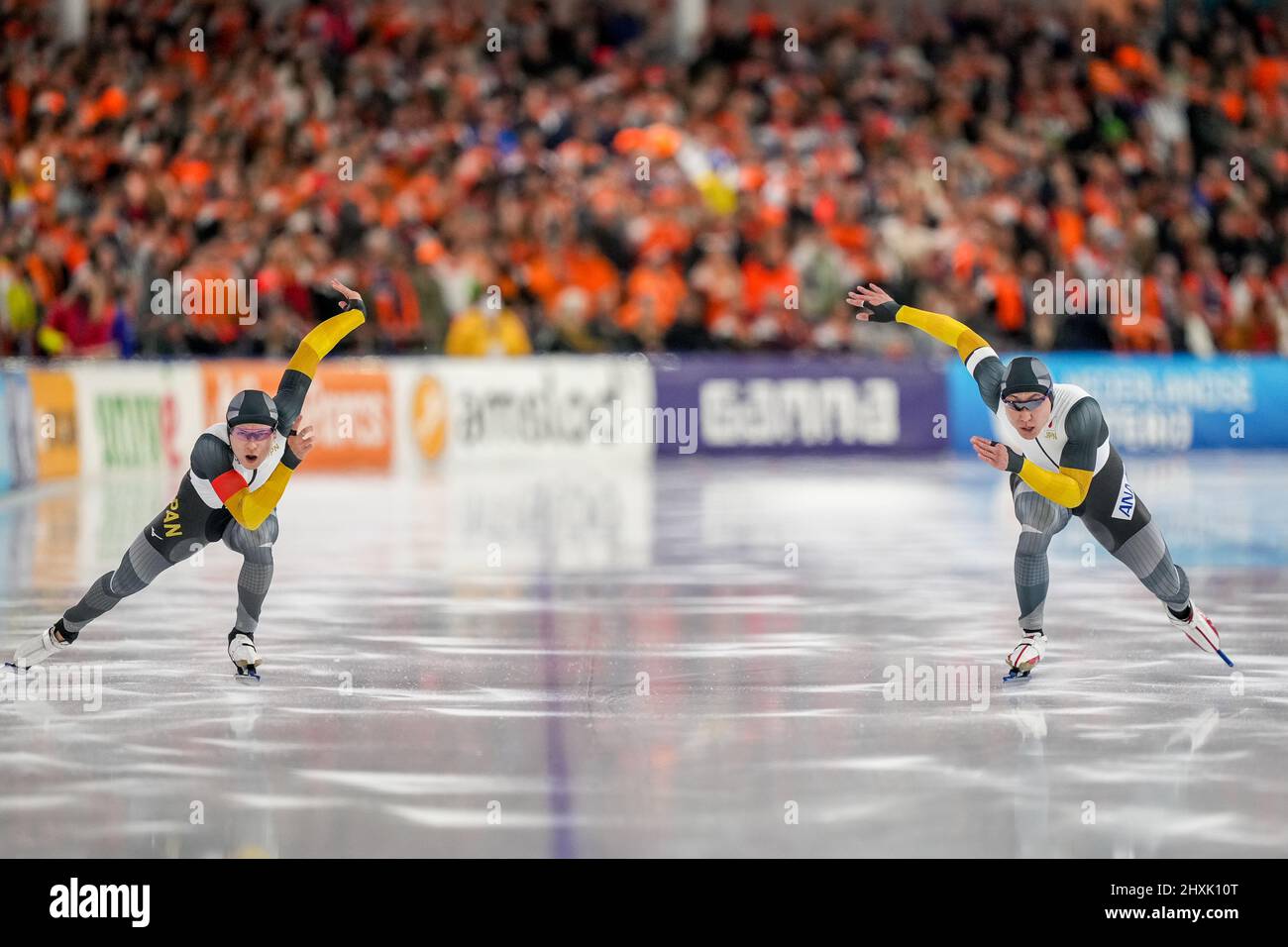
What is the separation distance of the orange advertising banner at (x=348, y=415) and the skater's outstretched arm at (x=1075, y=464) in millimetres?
15747

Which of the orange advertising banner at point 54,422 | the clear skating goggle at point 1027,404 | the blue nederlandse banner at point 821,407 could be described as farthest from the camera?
the blue nederlandse banner at point 821,407

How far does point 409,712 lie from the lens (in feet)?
28.6

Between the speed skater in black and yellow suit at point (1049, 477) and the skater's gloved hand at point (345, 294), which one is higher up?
the skater's gloved hand at point (345, 294)

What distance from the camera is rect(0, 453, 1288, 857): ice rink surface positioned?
256 inches

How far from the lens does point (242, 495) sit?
9172 mm

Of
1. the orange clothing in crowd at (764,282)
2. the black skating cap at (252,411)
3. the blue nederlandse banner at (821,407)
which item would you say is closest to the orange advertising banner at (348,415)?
the blue nederlandse banner at (821,407)

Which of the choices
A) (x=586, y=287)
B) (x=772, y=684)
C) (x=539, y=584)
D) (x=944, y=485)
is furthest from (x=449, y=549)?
(x=586, y=287)

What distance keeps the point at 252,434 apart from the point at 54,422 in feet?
47.2

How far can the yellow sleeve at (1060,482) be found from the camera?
8898mm

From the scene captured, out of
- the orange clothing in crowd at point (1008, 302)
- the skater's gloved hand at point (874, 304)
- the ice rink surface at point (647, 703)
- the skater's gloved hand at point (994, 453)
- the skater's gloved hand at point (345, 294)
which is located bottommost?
the ice rink surface at point (647, 703)

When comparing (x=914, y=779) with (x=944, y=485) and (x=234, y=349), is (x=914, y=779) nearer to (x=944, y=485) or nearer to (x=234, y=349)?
(x=944, y=485)

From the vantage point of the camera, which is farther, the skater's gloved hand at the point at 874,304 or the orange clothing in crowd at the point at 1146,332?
the orange clothing in crowd at the point at 1146,332

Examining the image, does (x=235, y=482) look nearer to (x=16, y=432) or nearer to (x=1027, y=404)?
(x=1027, y=404)

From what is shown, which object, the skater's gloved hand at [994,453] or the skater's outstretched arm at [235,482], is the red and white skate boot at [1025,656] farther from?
the skater's outstretched arm at [235,482]
